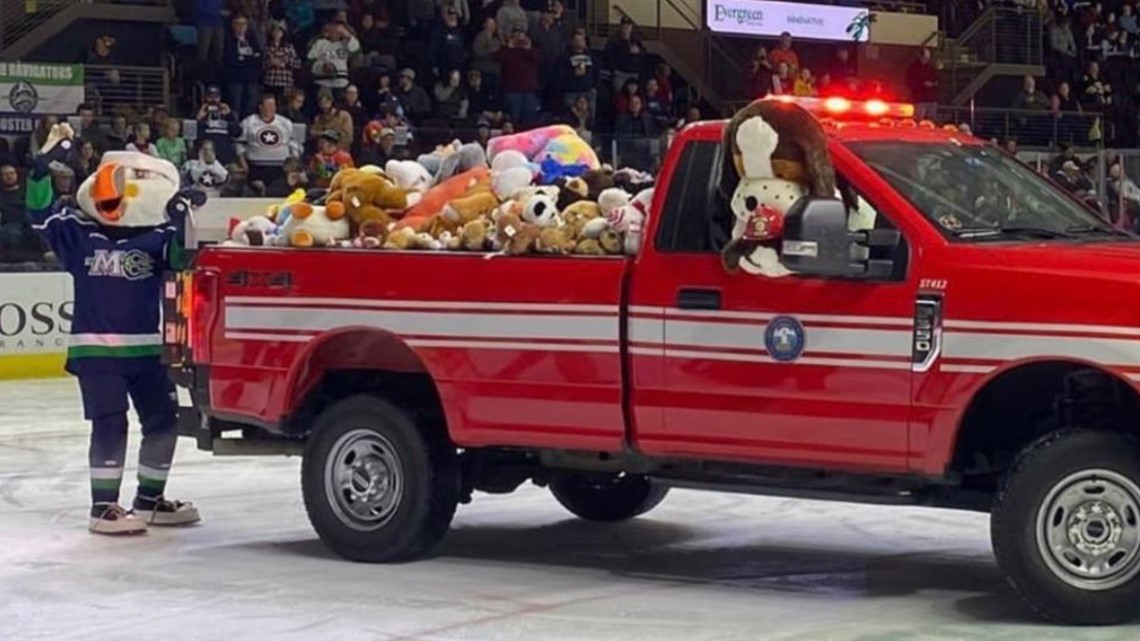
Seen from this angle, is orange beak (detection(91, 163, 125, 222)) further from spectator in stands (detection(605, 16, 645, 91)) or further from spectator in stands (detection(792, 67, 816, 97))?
spectator in stands (detection(605, 16, 645, 91))

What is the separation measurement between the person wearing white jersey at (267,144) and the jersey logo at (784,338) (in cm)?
1298

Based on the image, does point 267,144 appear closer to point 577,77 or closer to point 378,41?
point 378,41

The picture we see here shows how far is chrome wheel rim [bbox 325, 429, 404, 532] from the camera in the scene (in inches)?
352

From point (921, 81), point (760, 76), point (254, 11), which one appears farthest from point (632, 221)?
point (921, 81)

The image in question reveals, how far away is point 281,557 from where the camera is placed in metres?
9.31

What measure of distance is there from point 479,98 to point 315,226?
16.5m

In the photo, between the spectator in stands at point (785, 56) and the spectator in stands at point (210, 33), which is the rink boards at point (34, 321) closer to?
the spectator in stands at point (210, 33)

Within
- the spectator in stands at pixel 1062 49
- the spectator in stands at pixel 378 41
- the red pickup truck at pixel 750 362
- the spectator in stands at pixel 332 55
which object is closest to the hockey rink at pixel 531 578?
the red pickup truck at pixel 750 362

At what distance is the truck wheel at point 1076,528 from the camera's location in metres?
7.28

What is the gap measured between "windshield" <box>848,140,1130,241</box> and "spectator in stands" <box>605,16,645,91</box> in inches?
765

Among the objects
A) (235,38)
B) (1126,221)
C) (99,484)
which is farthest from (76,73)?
(99,484)

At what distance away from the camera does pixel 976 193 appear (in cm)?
813

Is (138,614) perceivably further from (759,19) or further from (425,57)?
(759,19)

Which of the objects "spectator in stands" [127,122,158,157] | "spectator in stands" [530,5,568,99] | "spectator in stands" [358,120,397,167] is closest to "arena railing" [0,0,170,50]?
"spectator in stands" [358,120,397,167]
